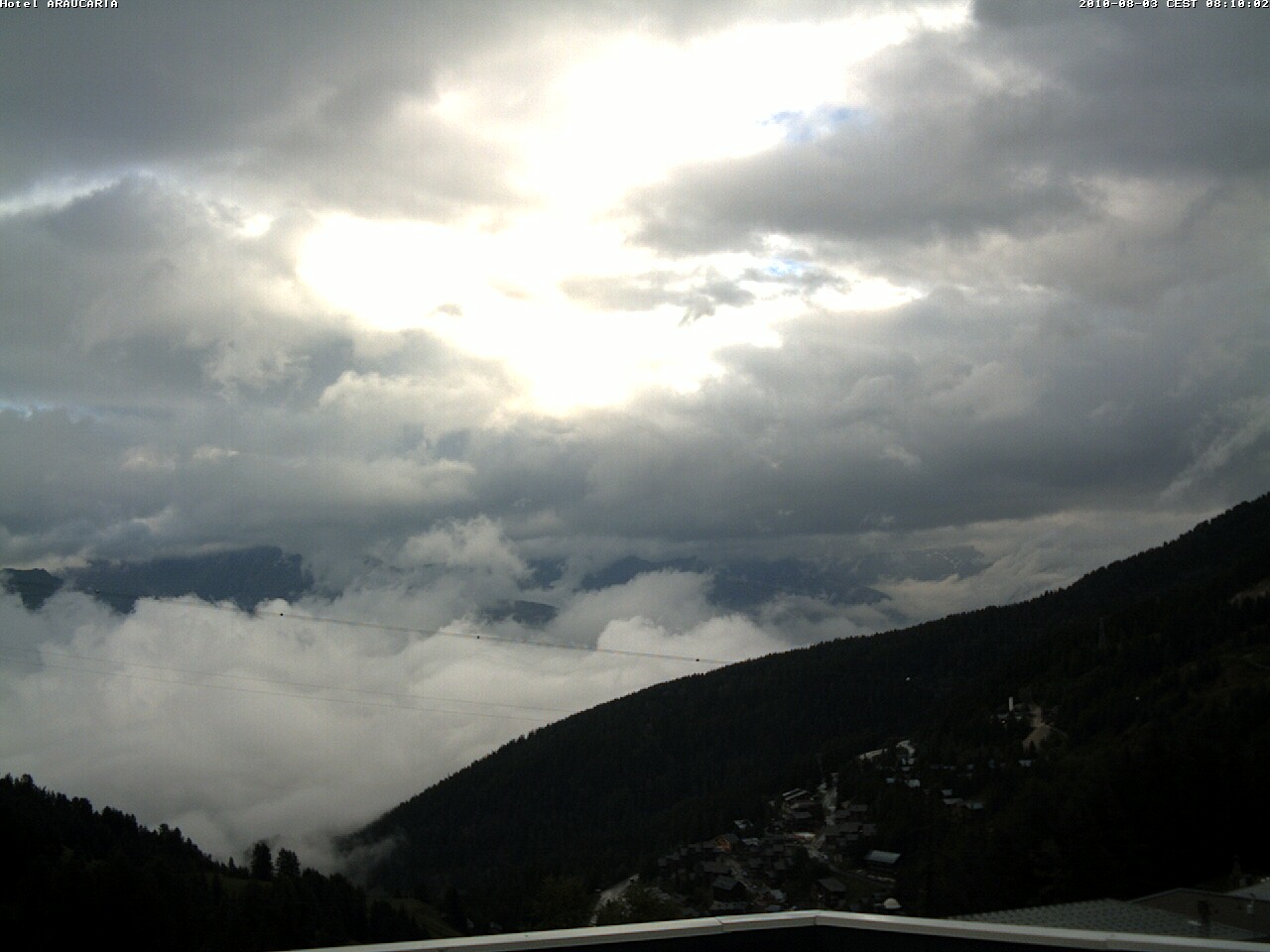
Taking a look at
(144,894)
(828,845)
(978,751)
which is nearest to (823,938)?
(144,894)

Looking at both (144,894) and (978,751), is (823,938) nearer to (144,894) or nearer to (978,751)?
(144,894)

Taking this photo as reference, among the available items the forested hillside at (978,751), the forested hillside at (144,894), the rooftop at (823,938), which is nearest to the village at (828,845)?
the forested hillside at (978,751)

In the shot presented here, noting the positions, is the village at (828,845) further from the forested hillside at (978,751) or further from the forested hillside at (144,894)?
the forested hillside at (144,894)

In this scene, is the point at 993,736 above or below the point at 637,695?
below

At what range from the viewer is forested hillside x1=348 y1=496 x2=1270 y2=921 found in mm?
45969

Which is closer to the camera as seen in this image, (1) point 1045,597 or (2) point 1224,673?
(2) point 1224,673

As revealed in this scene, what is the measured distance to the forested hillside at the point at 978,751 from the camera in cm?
4597

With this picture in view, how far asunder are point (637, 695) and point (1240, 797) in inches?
5495

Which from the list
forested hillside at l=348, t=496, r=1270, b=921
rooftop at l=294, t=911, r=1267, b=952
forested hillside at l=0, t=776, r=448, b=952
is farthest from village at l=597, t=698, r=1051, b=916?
rooftop at l=294, t=911, r=1267, b=952

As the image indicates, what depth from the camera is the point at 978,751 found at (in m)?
110

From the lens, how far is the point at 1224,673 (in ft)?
328

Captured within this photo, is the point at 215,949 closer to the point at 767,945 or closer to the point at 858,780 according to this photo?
the point at 767,945

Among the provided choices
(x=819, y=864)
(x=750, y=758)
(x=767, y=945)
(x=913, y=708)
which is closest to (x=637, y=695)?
(x=750, y=758)

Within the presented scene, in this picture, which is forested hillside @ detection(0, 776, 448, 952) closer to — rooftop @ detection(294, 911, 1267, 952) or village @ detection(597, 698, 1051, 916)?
village @ detection(597, 698, 1051, 916)
